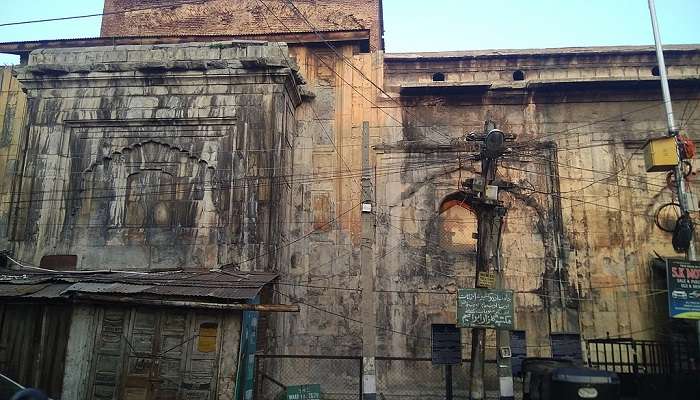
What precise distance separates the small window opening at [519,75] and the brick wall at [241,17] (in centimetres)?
591

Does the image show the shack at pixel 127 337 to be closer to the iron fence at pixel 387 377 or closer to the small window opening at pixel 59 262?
the small window opening at pixel 59 262

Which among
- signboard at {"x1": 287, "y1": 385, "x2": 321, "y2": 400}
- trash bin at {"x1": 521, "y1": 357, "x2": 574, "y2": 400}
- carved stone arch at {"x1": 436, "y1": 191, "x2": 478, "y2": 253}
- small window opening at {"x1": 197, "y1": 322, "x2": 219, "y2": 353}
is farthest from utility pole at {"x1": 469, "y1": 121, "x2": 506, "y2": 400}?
small window opening at {"x1": 197, "y1": 322, "x2": 219, "y2": 353}

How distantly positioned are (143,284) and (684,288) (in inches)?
465

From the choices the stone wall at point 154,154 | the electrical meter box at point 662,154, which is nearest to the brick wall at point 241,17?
the stone wall at point 154,154

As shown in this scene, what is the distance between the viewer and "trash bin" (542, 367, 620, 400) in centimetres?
927

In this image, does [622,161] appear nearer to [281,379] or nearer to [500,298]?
[500,298]

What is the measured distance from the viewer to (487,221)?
35.4ft

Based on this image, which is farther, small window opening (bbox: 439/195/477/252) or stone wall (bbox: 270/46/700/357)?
small window opening (bbox: 439/195/477/252)

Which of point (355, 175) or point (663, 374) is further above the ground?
point (355, 175)

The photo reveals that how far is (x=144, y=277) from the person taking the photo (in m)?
12.0

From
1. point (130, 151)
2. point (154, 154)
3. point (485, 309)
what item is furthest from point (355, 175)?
point (485, 309)

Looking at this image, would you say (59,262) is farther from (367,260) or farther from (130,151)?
(367,260)

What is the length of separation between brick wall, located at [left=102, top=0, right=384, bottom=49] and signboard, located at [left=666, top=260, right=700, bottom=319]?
13.1 meters

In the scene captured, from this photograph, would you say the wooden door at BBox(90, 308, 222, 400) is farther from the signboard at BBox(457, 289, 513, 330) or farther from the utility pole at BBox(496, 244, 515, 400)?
the utility pole at BBox(496, 244, 515, 400)
